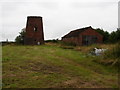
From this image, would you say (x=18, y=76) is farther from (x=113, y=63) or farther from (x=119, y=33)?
(x=119, y=33)

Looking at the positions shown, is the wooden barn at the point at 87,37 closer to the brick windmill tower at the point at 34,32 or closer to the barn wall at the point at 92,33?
the barn wall at the point at 92,33

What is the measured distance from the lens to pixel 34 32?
3716cm

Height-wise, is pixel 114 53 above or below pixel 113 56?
above

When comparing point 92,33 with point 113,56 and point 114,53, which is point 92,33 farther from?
point 113,56

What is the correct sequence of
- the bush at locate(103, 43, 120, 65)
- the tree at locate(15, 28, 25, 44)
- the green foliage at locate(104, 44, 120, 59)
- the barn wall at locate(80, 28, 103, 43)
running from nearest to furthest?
the bush at locate(103, 43, 120, 65)
the green foliage at locate(104, 44, 120, 59)
the barn wall at locate(80, 28, 103, 43)
the tree at locate(15, 28, 25, 44)

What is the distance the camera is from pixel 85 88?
5.62 meters

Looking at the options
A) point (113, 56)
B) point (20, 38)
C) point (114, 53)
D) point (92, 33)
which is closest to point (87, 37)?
point (92, 33)

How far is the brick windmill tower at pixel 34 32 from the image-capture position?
1457 inches

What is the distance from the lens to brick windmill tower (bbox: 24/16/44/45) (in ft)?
121

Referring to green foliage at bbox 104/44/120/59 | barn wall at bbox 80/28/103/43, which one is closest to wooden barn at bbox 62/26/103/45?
barn wall at bbox 80/28/103/43

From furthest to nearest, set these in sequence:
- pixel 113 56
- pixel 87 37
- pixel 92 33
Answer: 1. pixel 92 33
2. pixel 87 37
3. pixel 113 56

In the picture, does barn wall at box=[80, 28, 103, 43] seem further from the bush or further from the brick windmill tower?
the bush

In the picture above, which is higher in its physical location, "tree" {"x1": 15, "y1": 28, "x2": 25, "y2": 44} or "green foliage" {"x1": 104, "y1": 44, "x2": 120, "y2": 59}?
"tree" {"x1": 15, "y1": 28, "x2": 25, "y2": 44}

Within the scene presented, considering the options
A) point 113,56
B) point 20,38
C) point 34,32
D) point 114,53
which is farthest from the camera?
point 20,38
